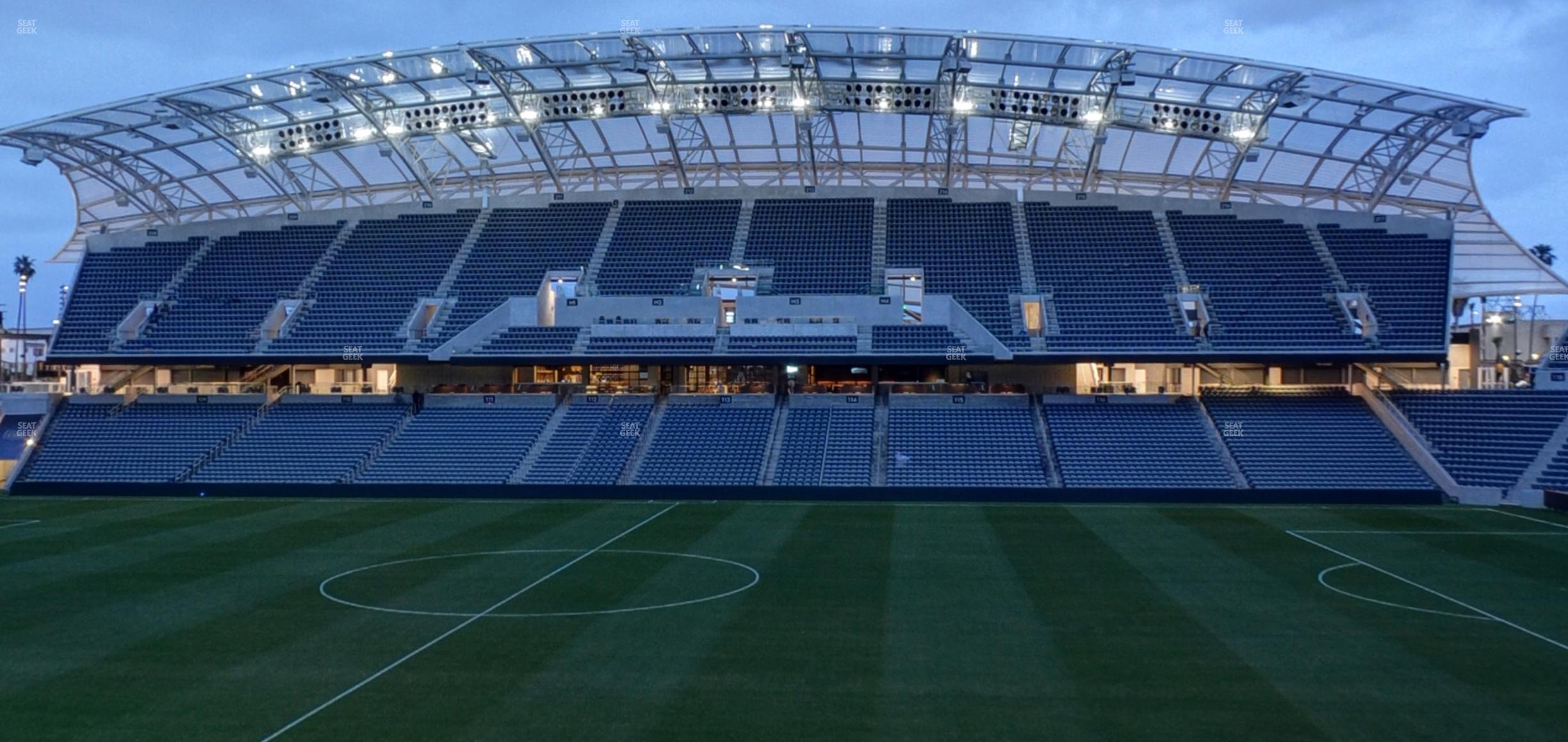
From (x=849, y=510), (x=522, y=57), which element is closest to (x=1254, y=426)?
(x=849, y=510)

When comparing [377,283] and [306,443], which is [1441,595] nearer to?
[306,443]

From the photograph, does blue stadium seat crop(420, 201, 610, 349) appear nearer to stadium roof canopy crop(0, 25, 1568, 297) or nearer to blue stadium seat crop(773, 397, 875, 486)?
stadium roof canopy crop(0, 25, 1568, 297)

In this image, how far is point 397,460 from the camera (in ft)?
128

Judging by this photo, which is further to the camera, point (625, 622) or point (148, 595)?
point (148, 595)

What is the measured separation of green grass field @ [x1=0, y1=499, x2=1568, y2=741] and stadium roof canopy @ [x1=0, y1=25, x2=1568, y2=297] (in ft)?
54.4

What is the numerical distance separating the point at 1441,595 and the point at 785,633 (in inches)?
459

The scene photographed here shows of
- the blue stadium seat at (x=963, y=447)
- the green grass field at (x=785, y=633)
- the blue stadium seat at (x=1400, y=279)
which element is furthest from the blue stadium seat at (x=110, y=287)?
the blue stadium seat at (x=1400, y=279)

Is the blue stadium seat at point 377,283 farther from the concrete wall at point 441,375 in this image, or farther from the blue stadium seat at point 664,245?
the blue stadium seat at point 664,245

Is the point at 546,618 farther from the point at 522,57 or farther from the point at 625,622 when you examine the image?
the point at 522,57

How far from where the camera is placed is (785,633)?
1636 cm

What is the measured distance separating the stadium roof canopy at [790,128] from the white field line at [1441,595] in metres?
17.8

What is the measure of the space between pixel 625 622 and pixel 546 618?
4.30 ft

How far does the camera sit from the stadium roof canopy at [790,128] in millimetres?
36438

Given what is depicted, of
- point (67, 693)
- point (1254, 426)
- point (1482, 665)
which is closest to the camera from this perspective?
point (67, 693)
